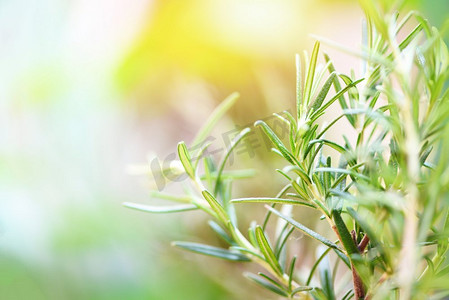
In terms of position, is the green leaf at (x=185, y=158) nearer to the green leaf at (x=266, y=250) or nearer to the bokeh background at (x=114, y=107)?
the green leaf at (x=266, y=250)

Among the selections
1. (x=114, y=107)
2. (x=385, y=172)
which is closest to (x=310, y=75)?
(x=385, y=172)

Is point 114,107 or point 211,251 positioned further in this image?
point 114,107

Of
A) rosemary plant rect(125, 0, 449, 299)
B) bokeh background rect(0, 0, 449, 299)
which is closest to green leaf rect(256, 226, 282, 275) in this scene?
rosemary plant rect(125, 0, 449, 299)

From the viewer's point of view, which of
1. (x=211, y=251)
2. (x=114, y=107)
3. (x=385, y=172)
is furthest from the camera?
(x=114, y=107)

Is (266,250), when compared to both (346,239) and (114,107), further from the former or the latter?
(114,107)

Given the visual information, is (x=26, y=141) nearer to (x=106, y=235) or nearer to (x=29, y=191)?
(x=29, y=191)

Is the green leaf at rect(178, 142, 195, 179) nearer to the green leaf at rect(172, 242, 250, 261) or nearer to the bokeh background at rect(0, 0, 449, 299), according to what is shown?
the green leaf at rect(172, 242, 250, 261)
